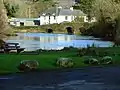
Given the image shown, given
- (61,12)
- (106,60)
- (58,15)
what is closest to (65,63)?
(106,60)

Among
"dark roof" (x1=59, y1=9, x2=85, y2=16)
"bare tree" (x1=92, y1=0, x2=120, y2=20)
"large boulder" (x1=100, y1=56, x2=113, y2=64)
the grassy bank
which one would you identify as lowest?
the grassy bank

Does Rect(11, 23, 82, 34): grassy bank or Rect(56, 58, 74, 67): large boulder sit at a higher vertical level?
Rect(56, 58, 74, 67): large boulder

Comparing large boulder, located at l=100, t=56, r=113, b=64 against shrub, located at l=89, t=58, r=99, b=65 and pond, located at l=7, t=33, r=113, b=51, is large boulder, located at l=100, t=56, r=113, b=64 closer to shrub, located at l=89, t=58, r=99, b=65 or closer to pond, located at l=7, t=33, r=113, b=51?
shrub, located at l=89, t=58, r=99, b=65

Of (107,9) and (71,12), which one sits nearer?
(107,9)

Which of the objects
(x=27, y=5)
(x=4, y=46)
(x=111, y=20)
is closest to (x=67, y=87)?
(x=4, y=46)

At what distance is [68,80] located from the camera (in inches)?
688

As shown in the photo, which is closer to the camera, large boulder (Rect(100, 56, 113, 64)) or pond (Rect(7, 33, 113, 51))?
large boulder (Rect(100, 56, 113, 64))

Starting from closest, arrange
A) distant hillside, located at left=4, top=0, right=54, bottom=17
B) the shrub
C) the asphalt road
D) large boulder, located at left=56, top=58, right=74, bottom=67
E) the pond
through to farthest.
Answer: the asphalt road → large boulder, located at left=56, top=58, right=74, bottom=67 → the shrub → the pond → distant hillside, located at left=4, top=0, right=54, bottom=17

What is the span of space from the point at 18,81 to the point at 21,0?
486 ft

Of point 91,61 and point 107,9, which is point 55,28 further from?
point 91,61

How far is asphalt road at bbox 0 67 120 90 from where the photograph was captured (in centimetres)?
1541

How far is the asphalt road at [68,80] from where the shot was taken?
1541 centimetres

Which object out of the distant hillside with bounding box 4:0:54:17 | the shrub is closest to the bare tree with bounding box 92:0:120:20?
the shrub

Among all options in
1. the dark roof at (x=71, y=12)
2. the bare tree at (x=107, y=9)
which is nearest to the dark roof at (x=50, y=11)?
the dark roof at (x=71, y=12)
